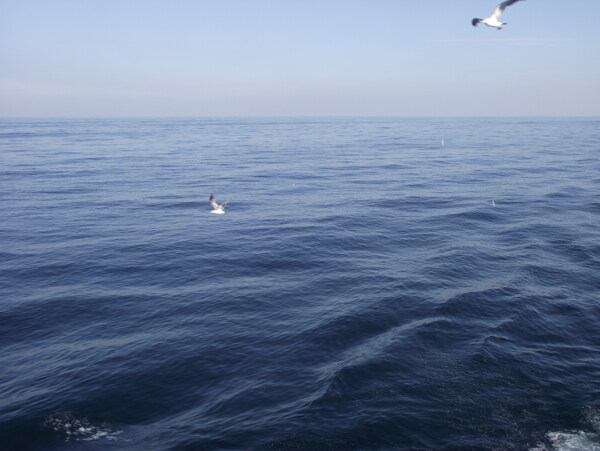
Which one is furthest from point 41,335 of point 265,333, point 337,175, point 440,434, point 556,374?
point 337,175

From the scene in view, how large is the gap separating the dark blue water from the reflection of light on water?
11 centimetres

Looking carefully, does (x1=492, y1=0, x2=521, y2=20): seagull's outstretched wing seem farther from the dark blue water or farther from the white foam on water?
the white foam on water

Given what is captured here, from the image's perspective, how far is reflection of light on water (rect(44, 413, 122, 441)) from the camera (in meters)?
23.0

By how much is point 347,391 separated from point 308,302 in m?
12.4

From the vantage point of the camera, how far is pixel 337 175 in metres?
101

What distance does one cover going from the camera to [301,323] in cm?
3403

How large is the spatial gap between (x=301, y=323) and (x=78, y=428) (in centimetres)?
1625

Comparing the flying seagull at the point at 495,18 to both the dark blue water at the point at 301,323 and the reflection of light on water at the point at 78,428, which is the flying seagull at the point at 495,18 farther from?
the reflection of light on water at the point at 78,428

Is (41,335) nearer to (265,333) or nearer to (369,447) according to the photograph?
(265,333)

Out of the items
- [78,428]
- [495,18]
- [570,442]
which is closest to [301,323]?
[78,428]

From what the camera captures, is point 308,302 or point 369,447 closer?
point 369,447

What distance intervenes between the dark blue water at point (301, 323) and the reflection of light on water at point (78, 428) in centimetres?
11

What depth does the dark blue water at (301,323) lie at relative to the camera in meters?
23.5

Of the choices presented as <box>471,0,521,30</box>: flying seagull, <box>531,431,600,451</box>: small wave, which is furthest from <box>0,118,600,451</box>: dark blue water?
<box>471,0,521,30</box>: flying seagull
